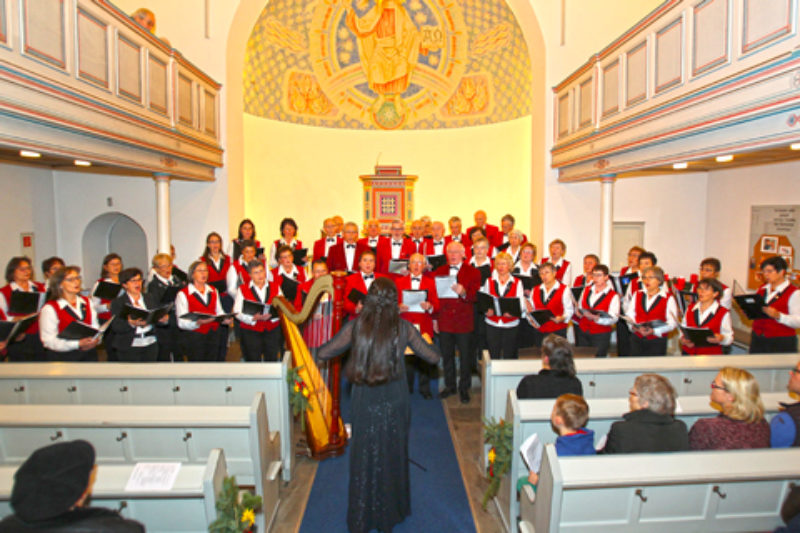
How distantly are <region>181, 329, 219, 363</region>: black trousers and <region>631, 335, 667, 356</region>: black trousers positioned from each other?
479cm

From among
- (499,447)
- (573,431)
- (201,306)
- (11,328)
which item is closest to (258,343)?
(201,306)

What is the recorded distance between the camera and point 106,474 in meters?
2.52

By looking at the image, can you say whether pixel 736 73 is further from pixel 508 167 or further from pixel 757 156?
pixel 508 167

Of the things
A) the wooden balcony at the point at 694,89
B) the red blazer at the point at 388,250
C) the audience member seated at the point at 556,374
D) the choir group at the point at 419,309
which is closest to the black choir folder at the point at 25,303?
the choir group at the point at 419,309

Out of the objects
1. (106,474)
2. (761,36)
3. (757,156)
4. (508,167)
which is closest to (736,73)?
(761,36)

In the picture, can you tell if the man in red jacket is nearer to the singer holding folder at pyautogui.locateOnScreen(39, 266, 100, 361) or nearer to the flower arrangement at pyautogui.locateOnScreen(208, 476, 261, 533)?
the flower arrangement at pyautogui.locateOnScreen(208, 476, 261, 533)

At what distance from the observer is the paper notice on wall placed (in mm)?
2422

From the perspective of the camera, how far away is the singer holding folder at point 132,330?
16.7 feet

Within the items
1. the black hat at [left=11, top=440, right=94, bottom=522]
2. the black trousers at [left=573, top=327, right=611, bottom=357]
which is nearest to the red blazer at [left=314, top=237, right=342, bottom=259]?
the black trousers at [left=573, top=327, right=611, bottom=357]

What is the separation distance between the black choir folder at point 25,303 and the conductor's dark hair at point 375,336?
4.37 metres

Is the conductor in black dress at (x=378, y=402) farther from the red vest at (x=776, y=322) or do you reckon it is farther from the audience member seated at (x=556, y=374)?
the red vest at (x=776, y=322)

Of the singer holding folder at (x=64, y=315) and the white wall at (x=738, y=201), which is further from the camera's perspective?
the white wall at (x=738, y=201)

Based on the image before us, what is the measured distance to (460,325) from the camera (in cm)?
586

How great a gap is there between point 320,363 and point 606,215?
642cm
